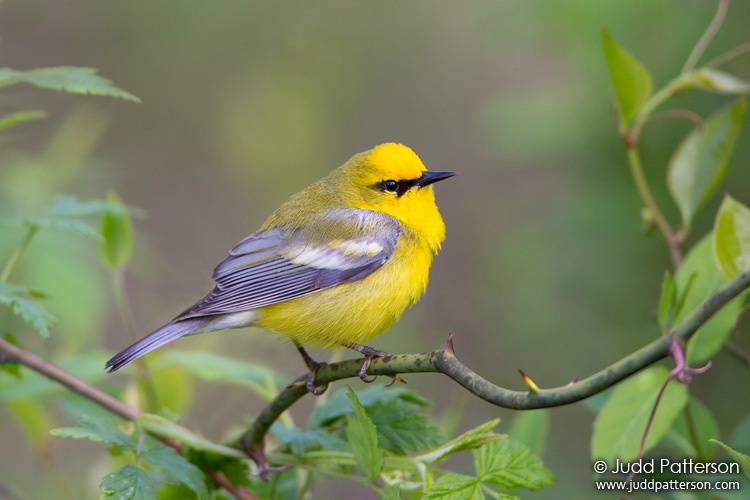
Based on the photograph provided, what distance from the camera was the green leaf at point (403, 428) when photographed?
1747mm

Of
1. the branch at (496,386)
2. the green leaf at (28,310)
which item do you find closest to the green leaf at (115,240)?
the green leaf at (28,310)

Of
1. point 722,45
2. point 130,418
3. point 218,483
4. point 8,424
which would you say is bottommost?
point 8,424

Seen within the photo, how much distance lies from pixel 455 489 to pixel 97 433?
26.8 inches

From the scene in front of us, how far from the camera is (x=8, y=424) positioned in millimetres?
5117

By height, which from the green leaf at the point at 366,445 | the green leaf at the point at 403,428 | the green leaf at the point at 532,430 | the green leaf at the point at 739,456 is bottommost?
the green leaf at the point at 532,430

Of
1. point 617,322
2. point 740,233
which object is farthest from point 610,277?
point 740,233

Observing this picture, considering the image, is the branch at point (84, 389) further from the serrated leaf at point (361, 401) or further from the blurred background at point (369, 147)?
the blurred background at point (369, 147)

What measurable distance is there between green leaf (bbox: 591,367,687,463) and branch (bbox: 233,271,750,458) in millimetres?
572

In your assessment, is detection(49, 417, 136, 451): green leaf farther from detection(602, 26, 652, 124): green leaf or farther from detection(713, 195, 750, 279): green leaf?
detection(602, 26, 652, 124): green leaf

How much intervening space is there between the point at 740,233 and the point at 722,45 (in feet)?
6.12

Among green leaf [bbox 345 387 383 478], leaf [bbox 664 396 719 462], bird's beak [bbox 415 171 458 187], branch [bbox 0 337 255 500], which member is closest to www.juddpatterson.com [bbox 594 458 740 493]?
leaf [bbox 664 396 719 462]

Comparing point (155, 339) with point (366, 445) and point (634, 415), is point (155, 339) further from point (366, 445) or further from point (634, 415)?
point (634, 415)

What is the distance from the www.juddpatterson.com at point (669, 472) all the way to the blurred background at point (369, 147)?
14.0 inches

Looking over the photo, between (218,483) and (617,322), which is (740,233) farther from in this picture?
(617,322)
